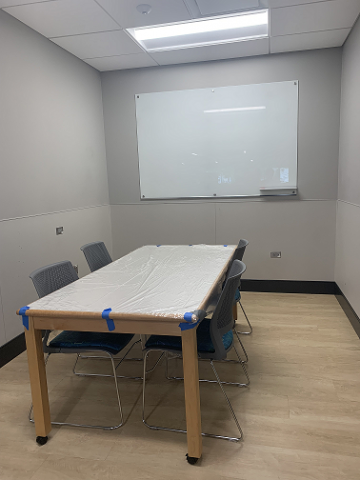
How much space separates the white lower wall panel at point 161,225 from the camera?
193 inches

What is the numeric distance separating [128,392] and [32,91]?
284 centimetres

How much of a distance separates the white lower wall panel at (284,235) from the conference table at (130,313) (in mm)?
2158

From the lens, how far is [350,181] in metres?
3.82

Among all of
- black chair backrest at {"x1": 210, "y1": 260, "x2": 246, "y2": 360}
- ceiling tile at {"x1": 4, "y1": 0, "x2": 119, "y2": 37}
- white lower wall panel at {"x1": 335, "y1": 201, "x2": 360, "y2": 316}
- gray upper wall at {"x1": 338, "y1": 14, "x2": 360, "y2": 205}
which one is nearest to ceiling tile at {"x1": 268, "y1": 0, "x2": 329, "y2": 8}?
gray upper wall at {"x1": 338, "y1": 14, "x2": 360, "y2": 205}

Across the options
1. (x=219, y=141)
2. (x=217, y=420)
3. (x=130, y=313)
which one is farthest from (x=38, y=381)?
(x=219, y=141)

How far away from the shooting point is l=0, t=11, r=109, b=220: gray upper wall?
3.22m

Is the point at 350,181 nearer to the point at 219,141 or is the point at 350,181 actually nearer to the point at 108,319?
the point at 219,141

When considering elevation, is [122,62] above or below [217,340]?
above

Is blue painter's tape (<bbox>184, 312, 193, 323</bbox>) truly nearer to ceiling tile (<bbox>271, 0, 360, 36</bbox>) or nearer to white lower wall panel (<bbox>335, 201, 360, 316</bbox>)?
white lower wall panel (<bbox>335, 201, 360, 316</bbox>)

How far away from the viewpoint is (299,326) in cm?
367

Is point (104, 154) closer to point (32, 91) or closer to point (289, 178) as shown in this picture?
point (32, 91)

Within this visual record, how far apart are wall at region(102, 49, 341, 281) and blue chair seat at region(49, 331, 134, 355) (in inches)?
106

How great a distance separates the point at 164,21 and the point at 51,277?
252 cm

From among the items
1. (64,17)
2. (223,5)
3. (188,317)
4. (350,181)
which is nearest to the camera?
(188,317)
